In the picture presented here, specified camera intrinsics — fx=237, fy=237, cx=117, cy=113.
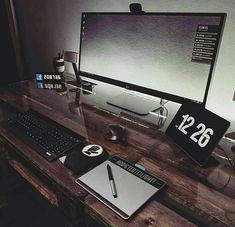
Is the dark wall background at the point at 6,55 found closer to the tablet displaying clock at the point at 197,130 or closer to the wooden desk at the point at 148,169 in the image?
the wooden desk at the point at 148,169

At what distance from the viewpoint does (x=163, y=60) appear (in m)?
1.09

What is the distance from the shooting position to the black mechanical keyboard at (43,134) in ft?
3.12

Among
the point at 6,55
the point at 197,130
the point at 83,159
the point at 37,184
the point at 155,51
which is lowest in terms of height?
the point at 37,184

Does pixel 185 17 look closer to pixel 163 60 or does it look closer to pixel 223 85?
pixel 163 60

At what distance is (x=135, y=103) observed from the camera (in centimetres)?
139

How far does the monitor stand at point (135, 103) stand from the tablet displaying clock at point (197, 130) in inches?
11.2

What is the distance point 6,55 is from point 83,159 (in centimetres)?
189

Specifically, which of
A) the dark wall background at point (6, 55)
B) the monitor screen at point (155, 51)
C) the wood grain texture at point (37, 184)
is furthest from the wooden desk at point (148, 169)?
the dark wall background at point (6, 55)

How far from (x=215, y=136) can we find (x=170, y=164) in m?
0.19

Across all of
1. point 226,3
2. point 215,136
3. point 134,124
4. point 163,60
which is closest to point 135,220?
point 215,136

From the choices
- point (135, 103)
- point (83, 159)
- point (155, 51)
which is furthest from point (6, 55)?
point (83, 159)

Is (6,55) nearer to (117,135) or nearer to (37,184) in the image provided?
(37,184)

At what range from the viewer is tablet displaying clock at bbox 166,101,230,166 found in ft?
2.76

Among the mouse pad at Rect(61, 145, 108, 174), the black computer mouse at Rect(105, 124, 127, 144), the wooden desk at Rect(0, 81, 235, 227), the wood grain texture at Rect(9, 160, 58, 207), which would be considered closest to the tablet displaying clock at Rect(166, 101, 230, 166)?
the wooden desk at Rect(0, 81, 235, 227)
